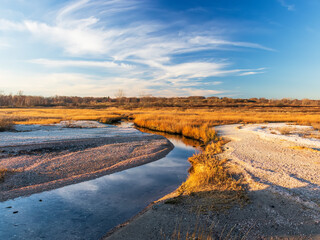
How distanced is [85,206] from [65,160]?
5632 mm

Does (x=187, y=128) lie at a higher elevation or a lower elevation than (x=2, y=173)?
higher

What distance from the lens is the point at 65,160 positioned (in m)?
11.8

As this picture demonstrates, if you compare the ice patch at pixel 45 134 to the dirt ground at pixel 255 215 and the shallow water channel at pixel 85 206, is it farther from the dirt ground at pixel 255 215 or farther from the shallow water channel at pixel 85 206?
the dirt ground at pixel 255 215

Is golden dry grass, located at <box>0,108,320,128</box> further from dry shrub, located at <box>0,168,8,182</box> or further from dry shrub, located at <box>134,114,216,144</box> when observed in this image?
dry shrub, located at <box>0,168,8,182</box>

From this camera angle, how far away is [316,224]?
16.3 ft

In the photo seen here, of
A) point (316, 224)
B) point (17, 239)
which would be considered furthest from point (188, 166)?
point (17, 239)

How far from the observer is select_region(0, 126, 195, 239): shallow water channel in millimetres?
5582

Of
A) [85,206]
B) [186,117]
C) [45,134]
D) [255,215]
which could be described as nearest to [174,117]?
[186,117]

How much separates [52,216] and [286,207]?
727cm

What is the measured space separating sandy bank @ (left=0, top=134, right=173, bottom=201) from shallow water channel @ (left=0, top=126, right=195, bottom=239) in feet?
2.31

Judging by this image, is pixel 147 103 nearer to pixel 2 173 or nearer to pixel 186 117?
pixel 186 117

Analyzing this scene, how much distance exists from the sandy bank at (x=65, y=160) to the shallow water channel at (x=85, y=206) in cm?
70

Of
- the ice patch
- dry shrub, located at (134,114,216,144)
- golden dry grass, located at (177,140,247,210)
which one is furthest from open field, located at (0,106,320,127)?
golden dry grass, located at (177,140,247,210)

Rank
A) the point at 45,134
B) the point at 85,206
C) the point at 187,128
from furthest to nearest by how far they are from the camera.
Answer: the point at 187,128 < the point at 45,134 < the point at 85,206
